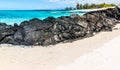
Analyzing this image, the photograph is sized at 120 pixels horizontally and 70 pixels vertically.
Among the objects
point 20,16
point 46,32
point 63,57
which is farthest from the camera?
point 20,16

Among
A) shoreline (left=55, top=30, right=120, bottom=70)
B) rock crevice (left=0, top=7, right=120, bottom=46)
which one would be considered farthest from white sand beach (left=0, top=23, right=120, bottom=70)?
rock crevice (left=0, top=7, right=120, bottom=46)

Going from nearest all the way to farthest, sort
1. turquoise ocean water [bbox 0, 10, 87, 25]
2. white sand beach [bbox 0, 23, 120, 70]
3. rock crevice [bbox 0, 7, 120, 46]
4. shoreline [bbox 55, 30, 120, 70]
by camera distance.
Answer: shoreline [bbox 55, 30, 120, 70]
white sand beach [bbox 0, 23, 120, 70]
rock crevice [bbox 0, 7, 120, 46]
turquoise ocean water [bbox 0, 10, 87, 25]

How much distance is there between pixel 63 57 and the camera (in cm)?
802

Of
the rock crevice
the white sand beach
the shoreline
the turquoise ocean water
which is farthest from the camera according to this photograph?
the turquoise ocean water

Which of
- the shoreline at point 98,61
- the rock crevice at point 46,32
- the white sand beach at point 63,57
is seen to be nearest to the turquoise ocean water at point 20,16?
the rock crevice at point 46,32

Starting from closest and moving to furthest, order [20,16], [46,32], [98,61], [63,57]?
[98,61]
[63,57]
[46,32]
[20,16]

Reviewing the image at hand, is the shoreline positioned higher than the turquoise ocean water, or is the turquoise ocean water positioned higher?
the shoreline

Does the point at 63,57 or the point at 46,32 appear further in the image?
the point at 46,32

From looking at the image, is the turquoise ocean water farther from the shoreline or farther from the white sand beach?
the shoreline

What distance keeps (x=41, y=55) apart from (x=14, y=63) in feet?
4.23

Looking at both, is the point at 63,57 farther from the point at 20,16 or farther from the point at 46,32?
the point at 20,16

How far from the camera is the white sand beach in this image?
6.88 metres

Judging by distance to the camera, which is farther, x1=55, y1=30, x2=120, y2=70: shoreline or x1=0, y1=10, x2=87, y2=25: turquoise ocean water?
x1=0, y1=10, x2=87, y2=25: turquoise ocean water

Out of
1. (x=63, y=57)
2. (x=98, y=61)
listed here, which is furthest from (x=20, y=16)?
(x=98, y=61)
